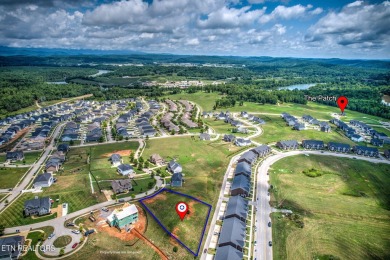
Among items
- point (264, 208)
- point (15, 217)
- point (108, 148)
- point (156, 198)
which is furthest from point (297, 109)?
point (15, 217)

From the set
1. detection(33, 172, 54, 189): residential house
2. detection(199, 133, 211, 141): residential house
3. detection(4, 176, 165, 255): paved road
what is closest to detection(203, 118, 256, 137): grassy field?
detection(199, 133, 211, 141): residential house

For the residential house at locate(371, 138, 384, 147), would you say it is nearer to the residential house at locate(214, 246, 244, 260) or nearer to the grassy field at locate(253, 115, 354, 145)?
the grassy field at locate(253, 115, 354, 145)

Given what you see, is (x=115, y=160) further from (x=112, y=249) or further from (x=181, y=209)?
(x=112, y=249)

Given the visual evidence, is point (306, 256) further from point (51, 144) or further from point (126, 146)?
point (51, 144)

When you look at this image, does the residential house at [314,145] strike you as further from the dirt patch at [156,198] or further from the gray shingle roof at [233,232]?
the dirt patch at [156,198]

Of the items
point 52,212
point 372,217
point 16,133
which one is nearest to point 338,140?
point 372,217
